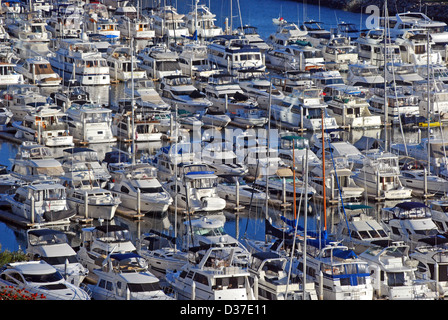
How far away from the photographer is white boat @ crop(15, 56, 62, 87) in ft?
155

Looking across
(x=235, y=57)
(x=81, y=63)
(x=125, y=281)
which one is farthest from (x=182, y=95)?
(x=125, y=281)

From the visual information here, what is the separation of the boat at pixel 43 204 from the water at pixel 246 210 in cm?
47

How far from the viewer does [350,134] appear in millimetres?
41375

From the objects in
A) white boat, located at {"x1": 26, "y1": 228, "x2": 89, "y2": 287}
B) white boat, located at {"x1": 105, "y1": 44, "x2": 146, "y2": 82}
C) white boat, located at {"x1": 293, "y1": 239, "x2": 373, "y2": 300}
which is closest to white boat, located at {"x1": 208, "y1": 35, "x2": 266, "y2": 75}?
white boat, located at {"x1": 105, "y1": 44, "x2": 146, "y2": 82}

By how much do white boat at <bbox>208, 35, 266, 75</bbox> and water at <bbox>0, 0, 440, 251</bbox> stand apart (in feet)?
18.9

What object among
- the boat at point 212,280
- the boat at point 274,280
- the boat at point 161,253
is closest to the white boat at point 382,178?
the boat at point 161,253

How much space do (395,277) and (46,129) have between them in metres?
17.8

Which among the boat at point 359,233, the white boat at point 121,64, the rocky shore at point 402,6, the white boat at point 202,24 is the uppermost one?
the rocky shore at point 402,6

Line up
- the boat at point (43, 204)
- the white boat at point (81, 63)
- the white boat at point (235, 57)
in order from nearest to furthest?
the boat at point (43, 204) → the white boat at point (81, 63) → the white boat at point (235, 57)

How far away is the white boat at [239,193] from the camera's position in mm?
31594

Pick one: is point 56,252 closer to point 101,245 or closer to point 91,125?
point 101,245

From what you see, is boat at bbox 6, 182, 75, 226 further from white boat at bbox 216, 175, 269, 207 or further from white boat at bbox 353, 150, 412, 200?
white boat at bbox 353, 150, 412, 200

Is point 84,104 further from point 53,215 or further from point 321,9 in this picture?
point 321,9

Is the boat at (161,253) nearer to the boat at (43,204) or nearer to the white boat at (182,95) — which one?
the boat at (43,204)
